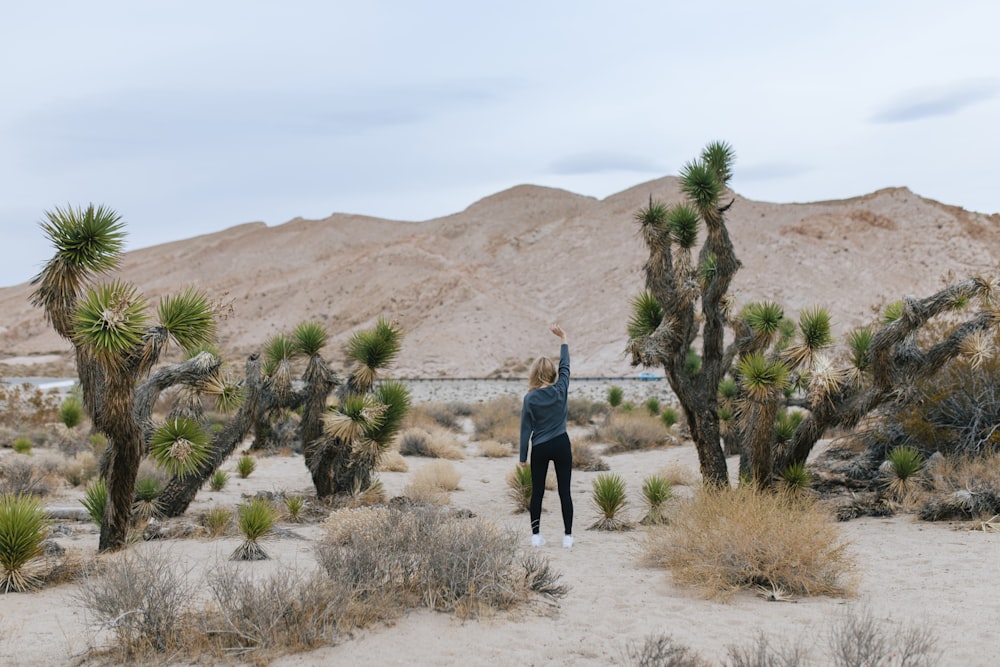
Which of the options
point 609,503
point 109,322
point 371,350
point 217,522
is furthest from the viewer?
point 371,350

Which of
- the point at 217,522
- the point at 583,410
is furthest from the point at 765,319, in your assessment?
the point at 583,410

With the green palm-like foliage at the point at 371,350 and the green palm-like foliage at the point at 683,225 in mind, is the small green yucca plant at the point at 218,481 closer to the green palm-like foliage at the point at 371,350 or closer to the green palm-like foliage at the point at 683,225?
the green palm-like foliage at the point at 371,350

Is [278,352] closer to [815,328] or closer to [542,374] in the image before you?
[542,374]

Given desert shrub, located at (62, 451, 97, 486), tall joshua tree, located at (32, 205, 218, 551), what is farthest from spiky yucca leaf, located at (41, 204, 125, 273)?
desert shrub, located at (62, 451, 97, 486)

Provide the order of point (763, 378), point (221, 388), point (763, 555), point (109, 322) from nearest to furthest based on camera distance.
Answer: point (763, 555)
point (109, 322)
point (221, 388)
point (763, 378)

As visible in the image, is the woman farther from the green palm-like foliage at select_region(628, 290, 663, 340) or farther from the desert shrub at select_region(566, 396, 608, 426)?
the desert shrub at select_region(566, 396, 608, 426)

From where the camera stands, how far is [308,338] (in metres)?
11.7

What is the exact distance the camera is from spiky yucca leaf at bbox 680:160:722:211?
1105cm

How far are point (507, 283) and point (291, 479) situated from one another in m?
50.1

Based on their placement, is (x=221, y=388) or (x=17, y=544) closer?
(x=17, y=544)

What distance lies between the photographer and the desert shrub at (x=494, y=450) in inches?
730

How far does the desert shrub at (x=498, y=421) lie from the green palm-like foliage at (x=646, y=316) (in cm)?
714

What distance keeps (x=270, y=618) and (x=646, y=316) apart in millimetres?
7869

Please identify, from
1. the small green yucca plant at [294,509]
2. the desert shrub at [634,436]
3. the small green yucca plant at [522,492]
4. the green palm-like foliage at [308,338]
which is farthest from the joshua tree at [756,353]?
the desert shrub at [634,436]
